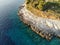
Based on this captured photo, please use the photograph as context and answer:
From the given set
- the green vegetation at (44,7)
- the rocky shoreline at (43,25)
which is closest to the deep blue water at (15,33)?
the rocky shoreline at (43,25)

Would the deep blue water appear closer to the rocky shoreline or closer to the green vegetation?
the rocky shoreline

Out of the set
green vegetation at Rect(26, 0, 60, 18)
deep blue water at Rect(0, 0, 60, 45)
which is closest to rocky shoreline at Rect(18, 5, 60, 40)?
deep blue water at Rect(0, 0, 60, 45)

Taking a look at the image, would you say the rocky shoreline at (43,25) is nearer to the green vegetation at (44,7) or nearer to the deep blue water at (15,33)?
the deep blue water at (15,33)

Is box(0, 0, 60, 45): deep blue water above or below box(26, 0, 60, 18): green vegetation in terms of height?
below

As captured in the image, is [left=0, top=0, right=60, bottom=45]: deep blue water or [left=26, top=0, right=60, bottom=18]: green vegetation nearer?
[left=0, top=0, right=60, bottom=45]: deep blue water

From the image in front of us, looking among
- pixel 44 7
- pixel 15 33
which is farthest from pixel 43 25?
pixel 15 33

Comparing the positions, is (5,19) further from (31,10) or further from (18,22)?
(31,10)
